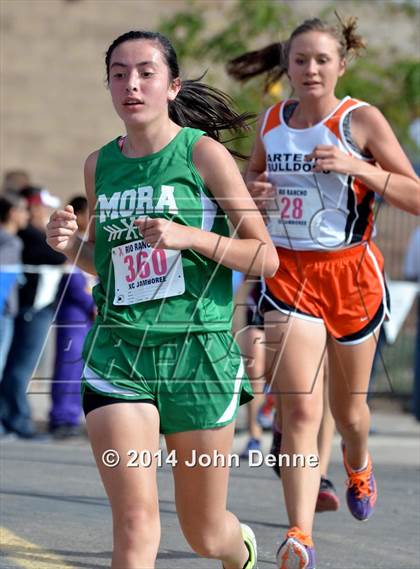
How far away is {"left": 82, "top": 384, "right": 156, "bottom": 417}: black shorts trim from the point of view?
4.00m

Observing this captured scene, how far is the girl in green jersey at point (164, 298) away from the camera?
13.1 ft

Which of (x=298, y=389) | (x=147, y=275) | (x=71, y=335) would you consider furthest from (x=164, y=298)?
(x=71, y=335)

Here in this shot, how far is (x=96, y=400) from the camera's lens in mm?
4043

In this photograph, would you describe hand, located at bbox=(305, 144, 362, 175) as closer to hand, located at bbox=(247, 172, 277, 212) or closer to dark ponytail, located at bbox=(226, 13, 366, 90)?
hand, located at bbox=(247, 172, 277, 212)

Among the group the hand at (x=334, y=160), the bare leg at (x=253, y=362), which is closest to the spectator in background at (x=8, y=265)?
the bare leg at (x=253, y=362)

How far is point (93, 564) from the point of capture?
5.36m

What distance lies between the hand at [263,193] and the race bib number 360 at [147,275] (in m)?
1.68

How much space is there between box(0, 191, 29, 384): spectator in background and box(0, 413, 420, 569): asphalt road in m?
1.61

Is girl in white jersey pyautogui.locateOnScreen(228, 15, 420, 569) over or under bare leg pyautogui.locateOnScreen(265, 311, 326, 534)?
over

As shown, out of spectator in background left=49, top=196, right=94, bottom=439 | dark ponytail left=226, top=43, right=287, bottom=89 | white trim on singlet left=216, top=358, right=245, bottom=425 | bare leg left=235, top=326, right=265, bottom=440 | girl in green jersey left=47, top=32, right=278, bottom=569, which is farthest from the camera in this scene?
spectator in background left=49, top=196, right=94, bottom=439

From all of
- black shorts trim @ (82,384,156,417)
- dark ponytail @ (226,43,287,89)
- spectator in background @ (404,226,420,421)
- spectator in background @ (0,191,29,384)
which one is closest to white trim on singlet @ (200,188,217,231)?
black shorts trim @ (82,384,156,417)

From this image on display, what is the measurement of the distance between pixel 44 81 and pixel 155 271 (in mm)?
30363

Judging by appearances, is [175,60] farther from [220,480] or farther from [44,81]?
[44,81]

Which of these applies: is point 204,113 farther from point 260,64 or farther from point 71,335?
point 71,335
